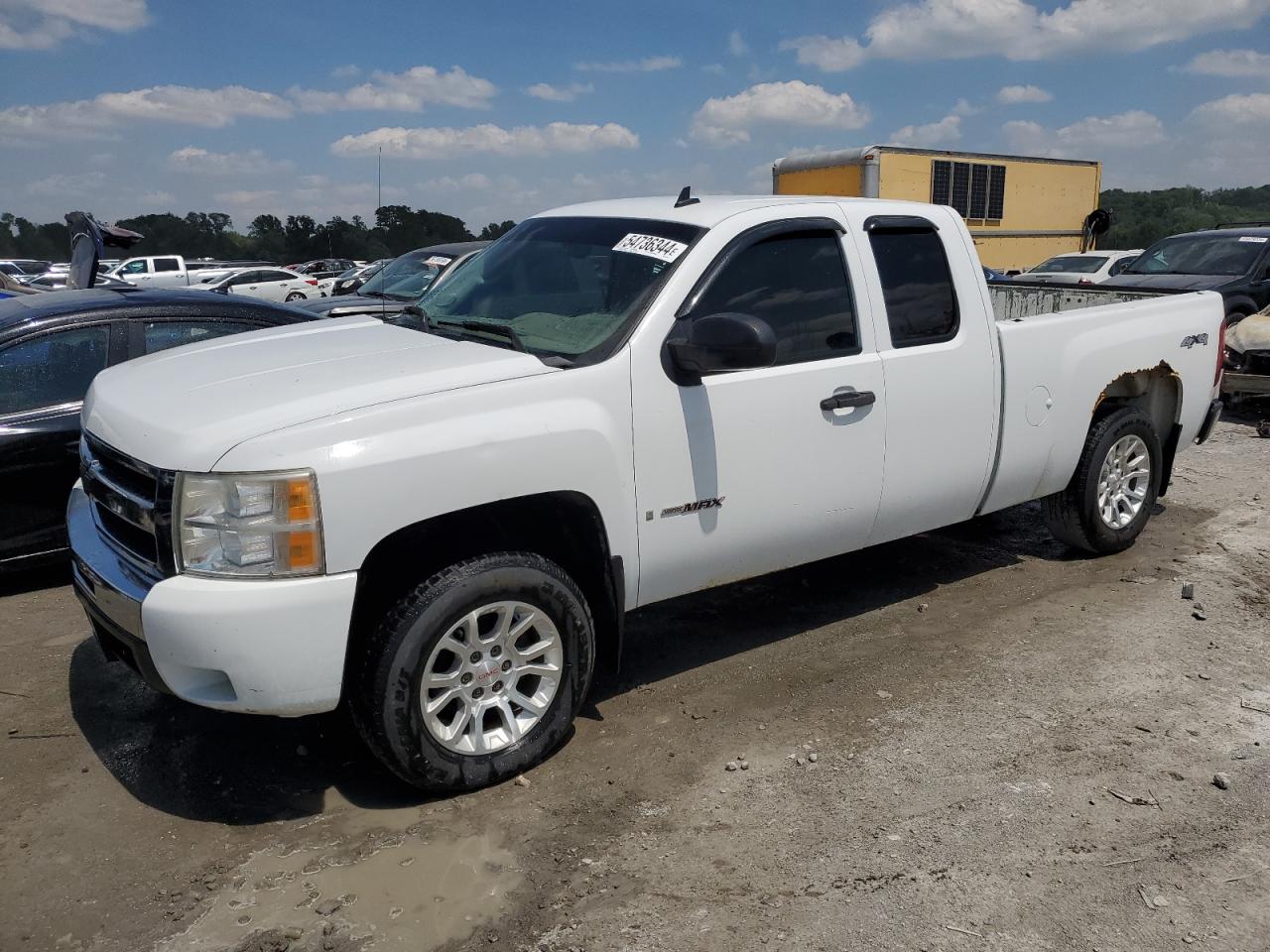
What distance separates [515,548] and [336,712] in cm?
87

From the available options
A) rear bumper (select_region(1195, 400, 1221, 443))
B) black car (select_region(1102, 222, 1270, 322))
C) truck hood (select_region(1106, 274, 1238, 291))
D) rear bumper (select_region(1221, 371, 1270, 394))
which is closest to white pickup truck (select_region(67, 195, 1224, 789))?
rear bumper (select_region(1195, 400, 1221, 443))

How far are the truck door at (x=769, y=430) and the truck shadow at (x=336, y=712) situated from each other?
0.75 meters

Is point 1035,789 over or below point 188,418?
below

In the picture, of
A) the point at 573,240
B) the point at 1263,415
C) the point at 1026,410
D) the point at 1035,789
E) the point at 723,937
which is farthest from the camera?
the point at 1263,415

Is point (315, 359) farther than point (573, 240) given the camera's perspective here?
No

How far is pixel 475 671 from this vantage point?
349cm

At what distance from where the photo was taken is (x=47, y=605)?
5305 millimetres

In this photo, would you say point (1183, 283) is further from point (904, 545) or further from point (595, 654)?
point (595, 654)

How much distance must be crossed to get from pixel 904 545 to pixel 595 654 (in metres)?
3.04

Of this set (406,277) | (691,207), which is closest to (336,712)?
(691,207)

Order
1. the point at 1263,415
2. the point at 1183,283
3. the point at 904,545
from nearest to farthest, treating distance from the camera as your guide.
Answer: the point at 904,545 → the point at 1263,415 → the point at 1183,283

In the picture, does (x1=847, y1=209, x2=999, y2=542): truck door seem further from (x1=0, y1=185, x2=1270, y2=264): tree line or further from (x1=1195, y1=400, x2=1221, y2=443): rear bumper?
(x1=0, y1=185, x2=1270, y2=264): tree line

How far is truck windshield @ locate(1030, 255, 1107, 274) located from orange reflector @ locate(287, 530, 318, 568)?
1736 centimetres

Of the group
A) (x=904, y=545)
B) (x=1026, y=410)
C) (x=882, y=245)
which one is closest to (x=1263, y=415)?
(x=904, y=545)
